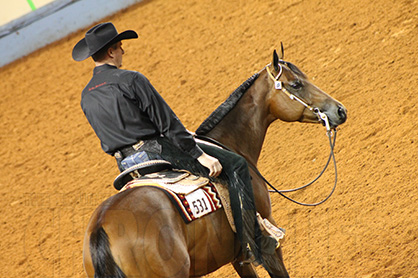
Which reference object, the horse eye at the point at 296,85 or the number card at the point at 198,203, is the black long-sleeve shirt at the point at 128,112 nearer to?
the number card at the point at 198,203

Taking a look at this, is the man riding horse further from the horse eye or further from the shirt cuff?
the horse eye

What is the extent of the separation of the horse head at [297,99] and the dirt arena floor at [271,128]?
1639 millimetres

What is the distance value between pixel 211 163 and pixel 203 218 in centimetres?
42

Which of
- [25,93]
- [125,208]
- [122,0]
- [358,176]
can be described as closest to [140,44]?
[122,0]

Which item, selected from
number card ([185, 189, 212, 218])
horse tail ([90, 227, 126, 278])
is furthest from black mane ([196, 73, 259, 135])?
horse tail ([90, 227, 126, 278])

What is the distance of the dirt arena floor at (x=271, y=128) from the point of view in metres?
5.96

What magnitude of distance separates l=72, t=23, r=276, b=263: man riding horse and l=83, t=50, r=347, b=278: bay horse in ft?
0.81

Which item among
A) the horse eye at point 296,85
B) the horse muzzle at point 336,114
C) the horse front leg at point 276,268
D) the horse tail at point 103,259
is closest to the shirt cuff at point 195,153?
the horse tail at point 103,259

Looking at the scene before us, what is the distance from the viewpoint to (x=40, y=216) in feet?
26.8

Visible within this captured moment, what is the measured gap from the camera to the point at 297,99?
15.6 feet

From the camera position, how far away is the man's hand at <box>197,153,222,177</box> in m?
3.99

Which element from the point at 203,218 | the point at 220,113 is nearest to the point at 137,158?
the point at 203,218

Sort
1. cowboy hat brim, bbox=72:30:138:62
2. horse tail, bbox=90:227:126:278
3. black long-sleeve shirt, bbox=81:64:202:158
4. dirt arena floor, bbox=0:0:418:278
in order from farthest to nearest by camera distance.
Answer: dirt arena floor, bbox=0:0:418:278
cowboy hat brim, bbox=72:30:138:62
black long-sleeve shirt, bbox=81:64:202:158
horse tail, bbox=90:227:126:278

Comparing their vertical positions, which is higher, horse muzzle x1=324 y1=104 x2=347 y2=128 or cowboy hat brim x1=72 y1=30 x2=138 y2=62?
cowboy hat brim x1=72 y1=30 x2=138 y2=62
